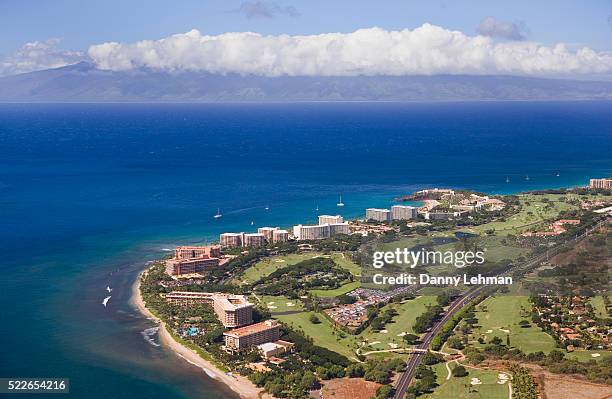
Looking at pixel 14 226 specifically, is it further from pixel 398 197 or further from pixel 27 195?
pixel 398 197

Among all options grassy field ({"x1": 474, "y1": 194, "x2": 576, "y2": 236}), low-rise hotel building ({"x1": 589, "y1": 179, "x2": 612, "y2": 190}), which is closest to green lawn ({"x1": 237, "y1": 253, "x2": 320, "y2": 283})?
grassy field ({"x1": 474, "y1": 194, "x2": 576, "y2": 236})

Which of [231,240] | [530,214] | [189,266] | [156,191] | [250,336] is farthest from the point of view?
[156,191]

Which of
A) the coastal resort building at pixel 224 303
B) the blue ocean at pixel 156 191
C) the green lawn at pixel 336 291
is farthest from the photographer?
the green lawn at pixel 336 291

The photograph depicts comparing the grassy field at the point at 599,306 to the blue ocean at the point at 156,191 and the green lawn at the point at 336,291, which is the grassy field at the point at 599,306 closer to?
the green lawn at the point at 336,291

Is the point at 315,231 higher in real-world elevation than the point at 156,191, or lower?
lower

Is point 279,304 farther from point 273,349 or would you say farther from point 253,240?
point 253,240

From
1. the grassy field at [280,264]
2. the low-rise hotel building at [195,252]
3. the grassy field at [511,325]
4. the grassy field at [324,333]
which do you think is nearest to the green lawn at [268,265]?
the grassy field at [280,264]

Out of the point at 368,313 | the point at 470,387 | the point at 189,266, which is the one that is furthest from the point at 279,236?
the point at 470,387
